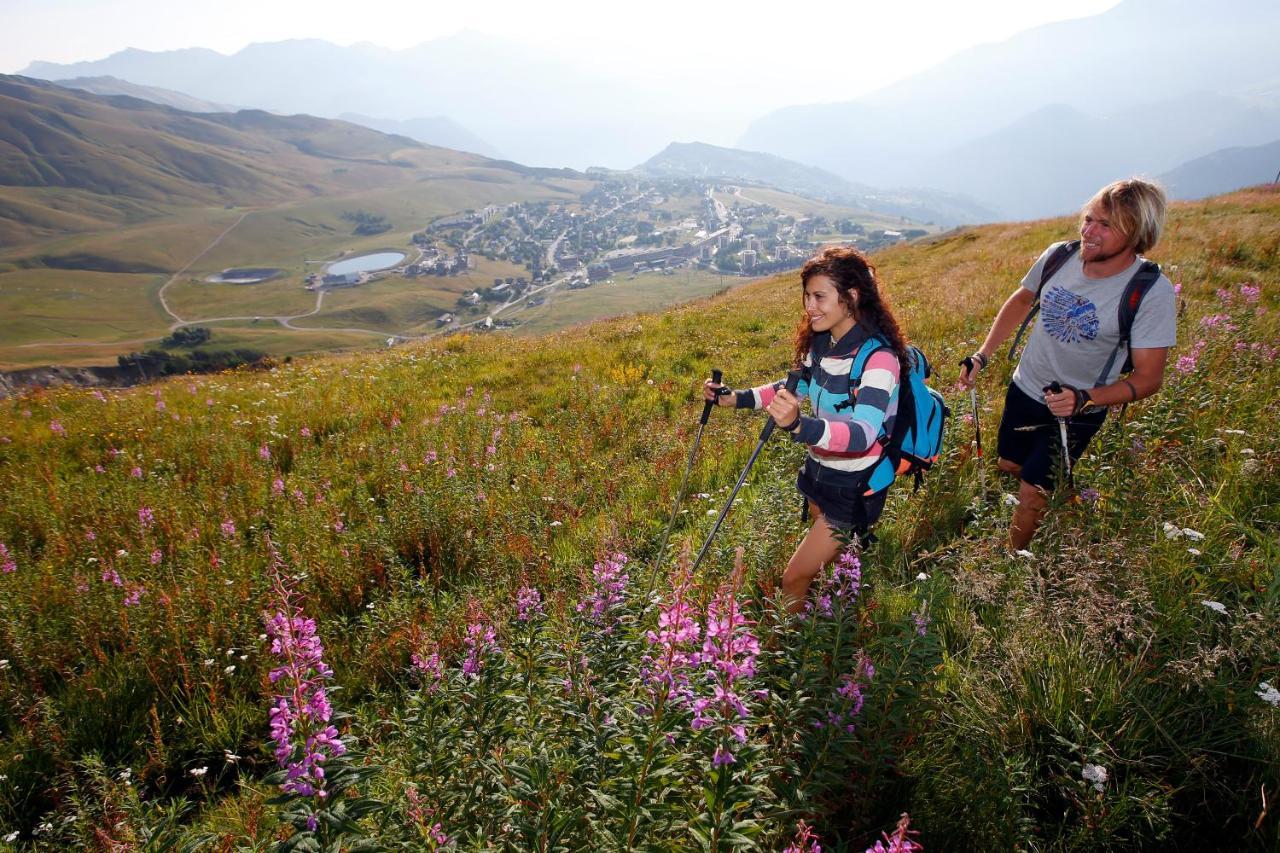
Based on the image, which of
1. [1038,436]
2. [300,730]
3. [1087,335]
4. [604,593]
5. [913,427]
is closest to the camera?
[300,730]

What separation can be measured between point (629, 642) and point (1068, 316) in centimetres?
415

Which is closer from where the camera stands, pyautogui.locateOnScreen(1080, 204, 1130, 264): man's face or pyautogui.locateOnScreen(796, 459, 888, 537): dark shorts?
pyautogui.locateOnScreen(796, 459, 888, 537): dark shorts

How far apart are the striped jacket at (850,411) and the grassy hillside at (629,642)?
0.61 metres

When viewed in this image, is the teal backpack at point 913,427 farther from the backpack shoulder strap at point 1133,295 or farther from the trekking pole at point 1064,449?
the backpack shoulder strap at point 1133,295

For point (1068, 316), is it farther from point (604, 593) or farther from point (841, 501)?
point (604, 593)

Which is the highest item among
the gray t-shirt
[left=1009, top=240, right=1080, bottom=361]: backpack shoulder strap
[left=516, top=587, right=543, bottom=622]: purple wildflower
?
[left=1009, top=240, right=1080, bottom=361]: backpack shoulder strap

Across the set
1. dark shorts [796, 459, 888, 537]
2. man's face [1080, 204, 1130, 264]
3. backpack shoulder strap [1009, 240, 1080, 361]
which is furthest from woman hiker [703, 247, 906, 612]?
man's face [1080, 204, 1130, 264]

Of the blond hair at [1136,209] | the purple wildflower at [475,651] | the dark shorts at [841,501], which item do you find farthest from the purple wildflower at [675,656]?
the blond hair at [1136,209]

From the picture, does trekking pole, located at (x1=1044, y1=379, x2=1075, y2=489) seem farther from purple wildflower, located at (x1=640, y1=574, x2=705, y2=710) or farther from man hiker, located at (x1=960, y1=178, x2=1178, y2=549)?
purple wildflower, located at (x1=640, y1=574, x2=705, y2=710)

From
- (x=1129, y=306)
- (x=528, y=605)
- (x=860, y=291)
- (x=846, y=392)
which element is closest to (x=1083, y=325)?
(x=1129, y=306)

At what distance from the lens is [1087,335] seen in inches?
170

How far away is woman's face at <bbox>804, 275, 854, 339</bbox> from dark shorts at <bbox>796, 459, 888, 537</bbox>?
1.00 metres

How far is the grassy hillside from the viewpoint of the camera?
247cm

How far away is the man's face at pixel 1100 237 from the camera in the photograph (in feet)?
13.4
